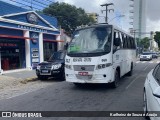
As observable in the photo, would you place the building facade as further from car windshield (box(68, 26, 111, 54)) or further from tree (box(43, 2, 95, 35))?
car windshield (box(68, 26, 111, 54))

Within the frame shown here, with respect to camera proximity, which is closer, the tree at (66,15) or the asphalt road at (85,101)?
the asphalt road at (85,101)

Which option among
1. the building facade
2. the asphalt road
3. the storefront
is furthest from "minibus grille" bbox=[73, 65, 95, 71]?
the building facade

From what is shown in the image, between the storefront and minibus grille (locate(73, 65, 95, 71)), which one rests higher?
the storefront

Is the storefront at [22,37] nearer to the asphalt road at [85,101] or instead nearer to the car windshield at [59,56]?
the car windshield at [59,56]

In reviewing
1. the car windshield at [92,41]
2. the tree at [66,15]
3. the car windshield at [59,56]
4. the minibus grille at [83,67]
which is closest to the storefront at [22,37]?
the car windshield at [59,56]

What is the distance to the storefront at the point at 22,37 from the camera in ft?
61.5

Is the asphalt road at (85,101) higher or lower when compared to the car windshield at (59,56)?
lower

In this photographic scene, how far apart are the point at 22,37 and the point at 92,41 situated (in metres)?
11.9

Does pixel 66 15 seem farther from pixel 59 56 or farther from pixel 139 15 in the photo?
pixel 139 15

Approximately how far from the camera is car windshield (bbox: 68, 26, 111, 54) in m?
9.33

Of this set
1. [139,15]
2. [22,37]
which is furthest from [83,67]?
[139,15]

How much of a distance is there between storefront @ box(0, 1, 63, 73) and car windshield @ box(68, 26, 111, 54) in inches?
378

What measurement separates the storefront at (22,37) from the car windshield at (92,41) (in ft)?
31.5

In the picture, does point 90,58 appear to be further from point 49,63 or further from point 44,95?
point 49,63
